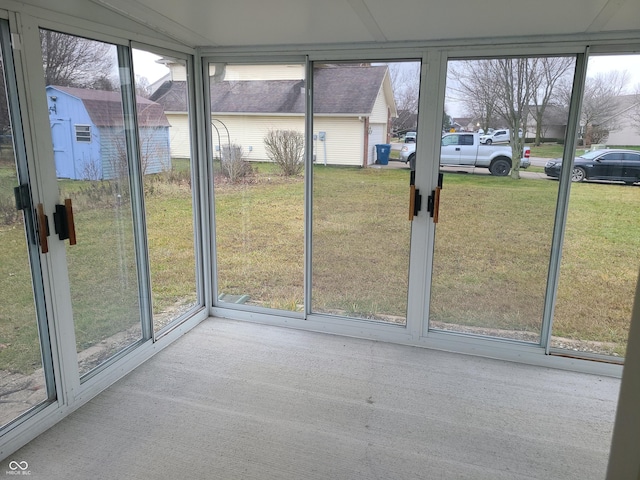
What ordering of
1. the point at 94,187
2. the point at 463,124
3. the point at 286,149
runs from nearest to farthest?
the point at 94,187 → the point at 463,124 → the point at 286,149

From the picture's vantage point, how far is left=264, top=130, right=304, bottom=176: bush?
337 centimetres

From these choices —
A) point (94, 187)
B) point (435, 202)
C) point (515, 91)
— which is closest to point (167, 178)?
point (94, 187)

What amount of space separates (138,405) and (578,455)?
2359 mm

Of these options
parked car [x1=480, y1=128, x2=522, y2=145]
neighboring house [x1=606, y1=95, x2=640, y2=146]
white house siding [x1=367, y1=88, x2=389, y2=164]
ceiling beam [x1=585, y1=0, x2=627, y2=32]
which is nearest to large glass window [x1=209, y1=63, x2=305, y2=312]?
white house siding [x1=367, y1=88, x2=389, y2=164]

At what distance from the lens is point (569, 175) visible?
2834mm

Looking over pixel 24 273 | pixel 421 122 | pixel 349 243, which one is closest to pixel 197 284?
pixel 349 243

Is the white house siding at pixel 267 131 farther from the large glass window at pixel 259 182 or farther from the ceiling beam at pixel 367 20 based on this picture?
the ceiling beam at pixel 367 20

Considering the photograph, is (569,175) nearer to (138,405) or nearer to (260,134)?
(260,134)

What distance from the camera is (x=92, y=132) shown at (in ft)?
8.11

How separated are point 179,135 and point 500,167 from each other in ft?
7.69

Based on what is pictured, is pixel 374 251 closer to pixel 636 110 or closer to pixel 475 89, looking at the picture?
pixel 475 89

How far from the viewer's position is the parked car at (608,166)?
2.74m

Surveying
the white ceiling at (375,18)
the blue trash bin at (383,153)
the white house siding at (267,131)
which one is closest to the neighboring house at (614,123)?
the white ceiling at (375,18)

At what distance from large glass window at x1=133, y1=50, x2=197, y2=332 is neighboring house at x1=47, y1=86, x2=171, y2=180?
0.01 m
